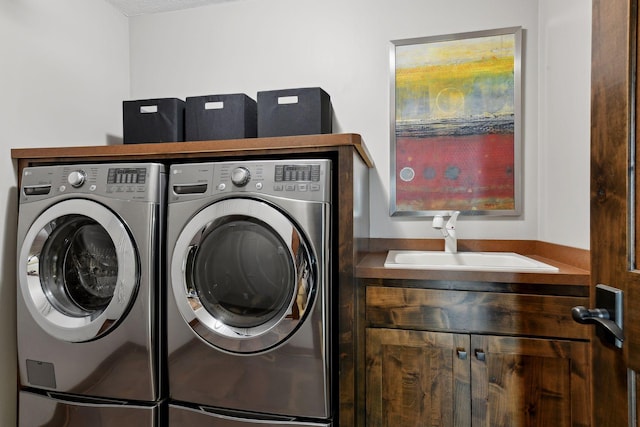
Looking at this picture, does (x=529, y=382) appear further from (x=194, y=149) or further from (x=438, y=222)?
(x=194, y=149)

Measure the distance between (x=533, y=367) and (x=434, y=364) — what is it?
352 mm

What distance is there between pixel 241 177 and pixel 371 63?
4.08ft

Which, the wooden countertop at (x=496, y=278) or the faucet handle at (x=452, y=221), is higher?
the faucet handle at (x=452, y=221)

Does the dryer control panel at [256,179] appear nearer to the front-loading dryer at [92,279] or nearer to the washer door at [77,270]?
the front-loading dryer at [92,279]

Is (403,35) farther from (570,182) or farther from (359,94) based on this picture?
(570,182)

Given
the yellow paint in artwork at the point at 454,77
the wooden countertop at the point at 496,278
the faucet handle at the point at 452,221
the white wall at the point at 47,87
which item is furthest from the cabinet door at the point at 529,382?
the white wall at the point at 47,87

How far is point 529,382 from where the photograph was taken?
1.41 metres

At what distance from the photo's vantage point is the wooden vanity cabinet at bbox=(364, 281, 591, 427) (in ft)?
4.54

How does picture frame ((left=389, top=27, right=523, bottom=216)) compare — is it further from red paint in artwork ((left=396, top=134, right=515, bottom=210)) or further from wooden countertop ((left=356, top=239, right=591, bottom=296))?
wooden countertop ((left=356, top=239, right=591, bottom=296))

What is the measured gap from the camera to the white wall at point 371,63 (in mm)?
1820

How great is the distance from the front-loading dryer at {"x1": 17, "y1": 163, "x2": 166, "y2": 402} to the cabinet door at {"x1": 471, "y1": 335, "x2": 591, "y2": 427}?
1.31m

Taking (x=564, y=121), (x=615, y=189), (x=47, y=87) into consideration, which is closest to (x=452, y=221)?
(x=564, y=121)

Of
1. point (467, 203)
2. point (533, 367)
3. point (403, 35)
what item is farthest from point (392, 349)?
point (403, 35)

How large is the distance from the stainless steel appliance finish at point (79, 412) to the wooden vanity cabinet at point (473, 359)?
3.09 ft
